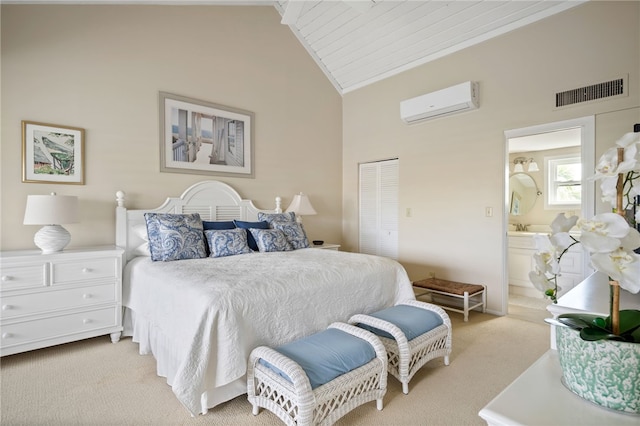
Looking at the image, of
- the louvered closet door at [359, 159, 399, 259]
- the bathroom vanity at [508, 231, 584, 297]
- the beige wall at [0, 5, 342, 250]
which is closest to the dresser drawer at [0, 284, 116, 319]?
the beige wall at [0, 5, 342, 250]

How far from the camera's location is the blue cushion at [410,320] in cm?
223

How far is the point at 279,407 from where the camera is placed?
171 centimetres

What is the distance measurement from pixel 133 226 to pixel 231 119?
177 cm

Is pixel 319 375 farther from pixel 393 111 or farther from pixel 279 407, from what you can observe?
pixel 393 111

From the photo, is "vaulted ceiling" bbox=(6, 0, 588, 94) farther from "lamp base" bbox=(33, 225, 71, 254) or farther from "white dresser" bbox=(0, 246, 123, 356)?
"white dresser" bbox=(0, 246, 123, 356)

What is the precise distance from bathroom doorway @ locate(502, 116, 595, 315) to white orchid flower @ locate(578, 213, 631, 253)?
3.26 meters

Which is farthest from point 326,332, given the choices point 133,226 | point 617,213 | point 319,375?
point 133,226

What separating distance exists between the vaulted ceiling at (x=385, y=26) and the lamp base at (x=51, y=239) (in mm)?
2027

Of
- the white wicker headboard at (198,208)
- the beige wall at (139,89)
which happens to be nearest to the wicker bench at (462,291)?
the beige wall at (139,89)

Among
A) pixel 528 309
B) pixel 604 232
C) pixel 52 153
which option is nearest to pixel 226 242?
pixel 52 153

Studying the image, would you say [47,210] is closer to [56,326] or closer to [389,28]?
[56,326]

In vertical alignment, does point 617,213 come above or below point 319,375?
above

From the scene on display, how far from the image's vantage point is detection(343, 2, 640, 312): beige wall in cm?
303

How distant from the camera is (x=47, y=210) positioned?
2.68 meters
